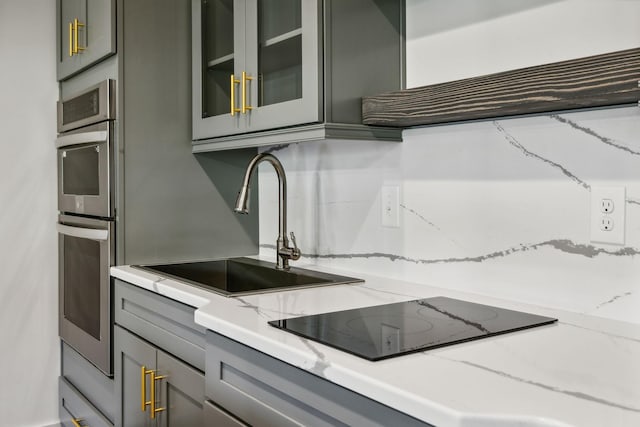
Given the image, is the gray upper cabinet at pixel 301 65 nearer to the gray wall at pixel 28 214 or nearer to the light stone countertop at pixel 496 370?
the light stone countertop at pixel 496 370

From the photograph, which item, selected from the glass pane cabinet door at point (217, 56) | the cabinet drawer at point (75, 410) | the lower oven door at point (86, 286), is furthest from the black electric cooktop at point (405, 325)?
the cabinet drawer at point (75, 410)

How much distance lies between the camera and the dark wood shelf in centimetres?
114

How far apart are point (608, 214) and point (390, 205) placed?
672 millimetres

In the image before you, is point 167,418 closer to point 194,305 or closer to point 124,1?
point 194,305

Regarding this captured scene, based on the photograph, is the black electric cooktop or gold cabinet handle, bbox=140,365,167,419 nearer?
the black electric cooktop

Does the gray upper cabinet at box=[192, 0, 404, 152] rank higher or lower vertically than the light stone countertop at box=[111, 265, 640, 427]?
higher

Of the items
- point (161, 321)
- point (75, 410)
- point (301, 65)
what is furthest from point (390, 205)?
point (75, 410)

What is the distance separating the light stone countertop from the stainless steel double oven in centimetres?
89

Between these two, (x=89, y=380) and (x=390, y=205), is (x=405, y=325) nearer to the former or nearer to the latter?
(x=390, y=205)

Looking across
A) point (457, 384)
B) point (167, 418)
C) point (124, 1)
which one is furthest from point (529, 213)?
point (124, 1)

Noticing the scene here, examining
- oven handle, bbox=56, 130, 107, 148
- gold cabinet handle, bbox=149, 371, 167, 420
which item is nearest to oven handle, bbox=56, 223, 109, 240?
oven handle, bbox=56, 130, 107, 148

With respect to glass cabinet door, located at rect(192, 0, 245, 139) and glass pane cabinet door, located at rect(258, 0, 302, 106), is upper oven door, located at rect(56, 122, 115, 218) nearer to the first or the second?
glass cabinet door, located at rect(192, 0, 245, 139)

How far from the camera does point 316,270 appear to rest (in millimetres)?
2031

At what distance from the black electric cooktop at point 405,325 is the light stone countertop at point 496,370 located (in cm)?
2
